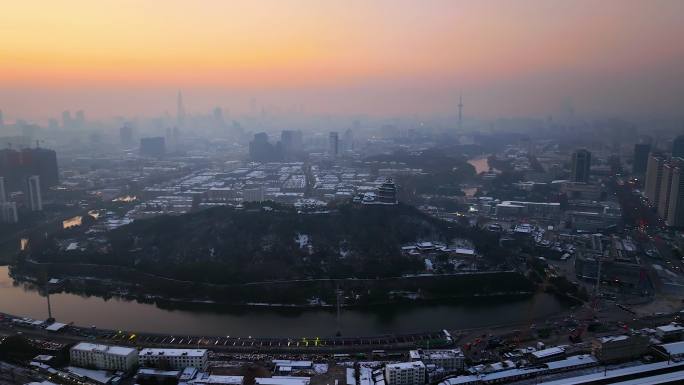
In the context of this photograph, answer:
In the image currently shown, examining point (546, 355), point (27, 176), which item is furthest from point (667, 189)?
point (27, 176)

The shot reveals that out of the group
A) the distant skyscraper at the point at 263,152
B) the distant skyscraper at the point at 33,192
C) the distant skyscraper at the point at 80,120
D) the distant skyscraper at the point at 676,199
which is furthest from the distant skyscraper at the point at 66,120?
the distant skyscraper at the point at 676,199

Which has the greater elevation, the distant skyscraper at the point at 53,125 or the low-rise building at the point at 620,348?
the distant skyscraper at the point at 53,125

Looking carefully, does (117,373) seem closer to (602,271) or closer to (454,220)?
(602,271)

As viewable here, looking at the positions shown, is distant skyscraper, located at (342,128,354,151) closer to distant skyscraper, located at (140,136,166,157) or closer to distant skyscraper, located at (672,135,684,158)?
distant skyscraper, located at (140,136,166,157)

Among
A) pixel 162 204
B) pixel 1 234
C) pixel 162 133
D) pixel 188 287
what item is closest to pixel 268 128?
pixel 162 133

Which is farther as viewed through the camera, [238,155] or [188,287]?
[238,155]

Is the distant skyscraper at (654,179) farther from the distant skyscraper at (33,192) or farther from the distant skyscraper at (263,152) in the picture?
the distant skyscraper at (33,192)
